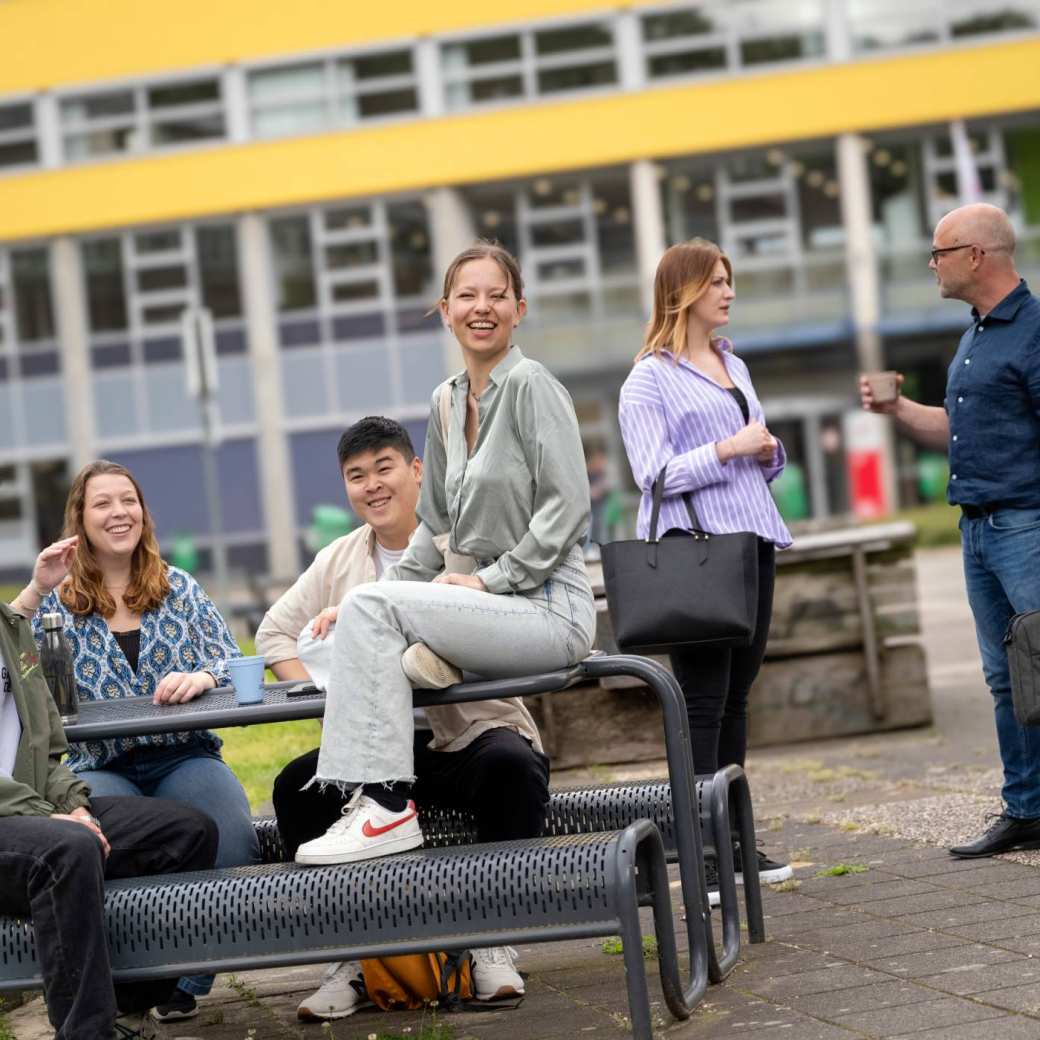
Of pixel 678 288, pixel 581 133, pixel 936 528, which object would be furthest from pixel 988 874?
pixel 581 133

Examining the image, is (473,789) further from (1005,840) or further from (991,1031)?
(1005,840)

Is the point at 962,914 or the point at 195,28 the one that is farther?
the point at 195,28

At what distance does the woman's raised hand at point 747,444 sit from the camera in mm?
5695

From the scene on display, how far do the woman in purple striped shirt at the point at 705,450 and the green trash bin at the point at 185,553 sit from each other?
30264mm

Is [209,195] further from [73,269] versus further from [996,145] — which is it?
[996,145]

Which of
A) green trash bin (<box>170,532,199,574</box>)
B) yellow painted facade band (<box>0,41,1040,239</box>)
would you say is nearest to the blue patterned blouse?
green trash bin (<box>170,532,199,574</box>)

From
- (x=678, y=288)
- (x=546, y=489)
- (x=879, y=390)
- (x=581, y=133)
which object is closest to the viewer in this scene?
(x=546, y=489)

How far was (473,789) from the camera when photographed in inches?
190

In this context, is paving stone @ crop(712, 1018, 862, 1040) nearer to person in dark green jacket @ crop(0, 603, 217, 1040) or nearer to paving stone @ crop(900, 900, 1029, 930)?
paving stone @ crop(900, 900, 1029, 930)

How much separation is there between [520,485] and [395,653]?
603 mm

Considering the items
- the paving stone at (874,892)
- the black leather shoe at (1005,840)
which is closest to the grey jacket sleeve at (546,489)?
the paving stone at (874,892)

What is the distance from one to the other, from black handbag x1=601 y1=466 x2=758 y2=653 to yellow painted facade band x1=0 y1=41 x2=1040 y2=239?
32.4m

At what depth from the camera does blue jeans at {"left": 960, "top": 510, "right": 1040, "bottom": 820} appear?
5.88 metres

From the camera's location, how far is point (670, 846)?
16.0 ft
